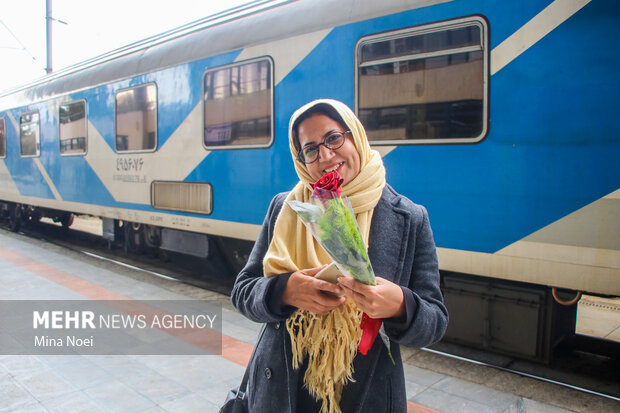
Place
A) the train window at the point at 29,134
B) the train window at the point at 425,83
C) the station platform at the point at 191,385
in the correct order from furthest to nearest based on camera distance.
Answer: the train window at the point at 29,134
the train window at the point at 425,83
the station platform at the point at 191,385

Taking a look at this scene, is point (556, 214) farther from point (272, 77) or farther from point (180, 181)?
point (180, 181)

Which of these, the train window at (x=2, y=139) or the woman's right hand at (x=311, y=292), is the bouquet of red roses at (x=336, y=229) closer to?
the woman's right hand at (x=311, y=292)

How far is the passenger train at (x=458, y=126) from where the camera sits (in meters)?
3.10

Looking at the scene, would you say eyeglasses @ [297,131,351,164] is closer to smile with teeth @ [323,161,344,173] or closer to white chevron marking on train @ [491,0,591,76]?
smile with teeth @ [323,161,344,173]

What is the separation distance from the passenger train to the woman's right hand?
242 centimetres

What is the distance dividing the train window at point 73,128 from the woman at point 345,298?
733cm

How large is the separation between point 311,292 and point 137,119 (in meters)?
6.04

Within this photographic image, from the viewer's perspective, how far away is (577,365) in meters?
3.84

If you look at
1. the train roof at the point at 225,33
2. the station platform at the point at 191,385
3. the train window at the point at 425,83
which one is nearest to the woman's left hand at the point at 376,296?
the station platform at the point at 191,385

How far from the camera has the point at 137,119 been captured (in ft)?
22.0

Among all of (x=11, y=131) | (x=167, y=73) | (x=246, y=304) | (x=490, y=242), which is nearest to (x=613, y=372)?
(x=490, y=242)

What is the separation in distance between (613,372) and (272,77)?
378 centimetres

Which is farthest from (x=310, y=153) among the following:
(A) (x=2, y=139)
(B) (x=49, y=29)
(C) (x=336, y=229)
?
(B) (x=49, y=29)

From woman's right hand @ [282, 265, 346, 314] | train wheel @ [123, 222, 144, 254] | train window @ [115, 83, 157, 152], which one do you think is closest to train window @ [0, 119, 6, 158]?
train wheel @ [123, 222, 144, 254]
